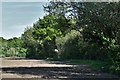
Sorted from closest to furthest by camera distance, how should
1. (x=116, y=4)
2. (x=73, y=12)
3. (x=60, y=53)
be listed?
(x=116, y=4)
(x=73, y=12)
(x=60, y=53)

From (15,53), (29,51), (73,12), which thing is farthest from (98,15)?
(15,53)

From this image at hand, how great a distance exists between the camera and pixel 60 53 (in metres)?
44.8

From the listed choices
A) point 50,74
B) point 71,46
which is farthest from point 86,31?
point 71,46

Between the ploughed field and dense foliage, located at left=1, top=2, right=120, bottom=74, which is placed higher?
dense foliage, located at left=1, top=2, right=120, bottom=74

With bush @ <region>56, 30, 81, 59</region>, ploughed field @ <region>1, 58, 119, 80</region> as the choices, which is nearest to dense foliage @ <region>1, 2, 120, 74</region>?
bush @ <region>56, 30, 81, 59</region>

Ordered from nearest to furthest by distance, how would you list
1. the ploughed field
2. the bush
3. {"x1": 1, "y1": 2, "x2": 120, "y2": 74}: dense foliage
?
the ploughed field, {"x1": 1, "y1": 2, "x2": 120, "y2": 74}: dense foliage, the bush

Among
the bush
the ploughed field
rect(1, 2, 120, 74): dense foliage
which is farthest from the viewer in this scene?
the bush

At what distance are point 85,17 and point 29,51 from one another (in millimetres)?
41063

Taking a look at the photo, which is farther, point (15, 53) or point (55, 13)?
point (15, 53)

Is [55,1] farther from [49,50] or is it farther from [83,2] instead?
[49,50]

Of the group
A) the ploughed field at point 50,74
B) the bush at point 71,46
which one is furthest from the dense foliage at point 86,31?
the ploughed field at point 50,74

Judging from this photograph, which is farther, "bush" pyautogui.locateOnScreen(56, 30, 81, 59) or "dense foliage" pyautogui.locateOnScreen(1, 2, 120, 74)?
"bush" pyautogui.locateOnScreen(56, 30, 81, 59)

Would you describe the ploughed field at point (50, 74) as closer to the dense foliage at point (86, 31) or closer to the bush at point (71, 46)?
the dense foliage at point (86, 31)

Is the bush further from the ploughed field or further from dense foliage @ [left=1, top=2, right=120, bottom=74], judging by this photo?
the ploughed field
